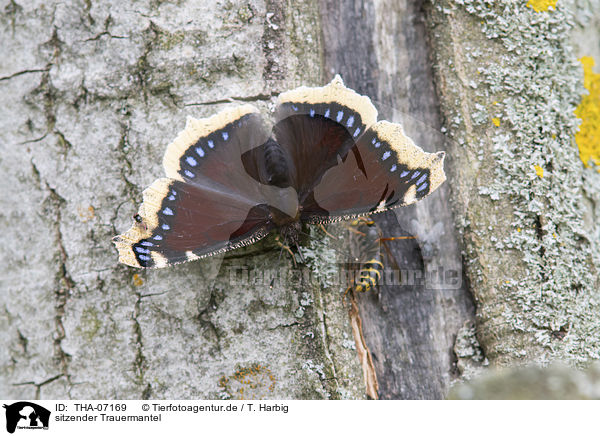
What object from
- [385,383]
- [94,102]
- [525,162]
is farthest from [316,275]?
[94,102]

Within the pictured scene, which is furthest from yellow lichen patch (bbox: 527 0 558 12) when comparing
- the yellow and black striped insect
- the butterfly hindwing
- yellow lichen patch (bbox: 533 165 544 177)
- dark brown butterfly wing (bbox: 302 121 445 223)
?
the butterfly hindwing

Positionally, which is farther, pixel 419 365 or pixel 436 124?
pixel 436 124

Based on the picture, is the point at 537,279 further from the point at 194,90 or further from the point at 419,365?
the point at 194,90

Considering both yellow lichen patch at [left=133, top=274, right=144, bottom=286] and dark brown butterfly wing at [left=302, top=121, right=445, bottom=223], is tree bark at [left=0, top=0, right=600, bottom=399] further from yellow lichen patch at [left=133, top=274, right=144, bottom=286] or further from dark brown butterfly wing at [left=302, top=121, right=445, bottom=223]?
dark brown butterfly wing at [left=302, top=121, right=445, bottom=223]

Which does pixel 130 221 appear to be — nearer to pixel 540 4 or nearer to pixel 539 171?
pixel 539 171

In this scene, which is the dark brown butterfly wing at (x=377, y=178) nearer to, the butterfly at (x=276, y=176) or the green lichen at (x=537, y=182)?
the butterfly at (x=276, y=176)

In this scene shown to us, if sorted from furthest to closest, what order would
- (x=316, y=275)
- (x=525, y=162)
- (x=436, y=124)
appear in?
(x=436, y=124)
(x=525, y=162)
(x=316, y=275)
